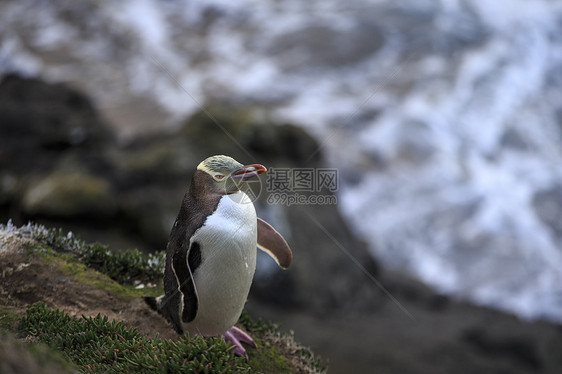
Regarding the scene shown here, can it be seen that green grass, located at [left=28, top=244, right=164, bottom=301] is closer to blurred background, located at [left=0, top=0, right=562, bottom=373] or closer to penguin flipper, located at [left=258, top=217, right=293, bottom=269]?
penguin flipper, located at [left=258, top=217, right=293, bottom=269]

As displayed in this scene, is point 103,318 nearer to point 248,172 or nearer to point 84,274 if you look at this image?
point 84,274

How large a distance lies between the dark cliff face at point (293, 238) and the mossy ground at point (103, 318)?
8.75 feet

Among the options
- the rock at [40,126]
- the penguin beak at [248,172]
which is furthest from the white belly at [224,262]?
the rock at [40,126]

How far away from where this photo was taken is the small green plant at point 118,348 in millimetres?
2559

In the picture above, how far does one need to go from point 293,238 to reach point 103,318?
4.17 meters


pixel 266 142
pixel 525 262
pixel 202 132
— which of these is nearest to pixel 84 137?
pixel 202 132

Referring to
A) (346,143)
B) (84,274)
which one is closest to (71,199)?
(84,274)

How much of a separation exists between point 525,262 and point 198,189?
8.99 m

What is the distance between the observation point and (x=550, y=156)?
12.7 metres

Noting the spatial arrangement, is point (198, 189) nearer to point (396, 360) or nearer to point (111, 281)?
point (111, 281)

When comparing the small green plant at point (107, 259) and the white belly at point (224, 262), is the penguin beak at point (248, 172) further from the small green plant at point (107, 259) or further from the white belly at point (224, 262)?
the small green plant at point (107, 259)

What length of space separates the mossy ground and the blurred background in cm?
274

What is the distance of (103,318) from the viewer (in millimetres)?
3127

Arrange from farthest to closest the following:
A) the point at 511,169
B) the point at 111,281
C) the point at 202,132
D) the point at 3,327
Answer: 1. the point at 511,169
2. the point at 202,132
3. the point at 111,281
4. the point at 3,327
